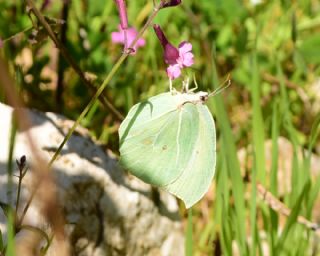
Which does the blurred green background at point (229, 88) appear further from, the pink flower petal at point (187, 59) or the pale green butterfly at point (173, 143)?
the pink flower petal at point (187, 59)

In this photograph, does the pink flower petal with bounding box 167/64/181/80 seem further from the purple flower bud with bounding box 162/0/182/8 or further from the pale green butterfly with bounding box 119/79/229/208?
the purple flower bud with bounding box 162/0/182/8

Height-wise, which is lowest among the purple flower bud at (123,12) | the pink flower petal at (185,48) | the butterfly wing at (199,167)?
the butterfly wing at (199,167)

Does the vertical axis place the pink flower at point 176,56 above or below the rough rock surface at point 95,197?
above

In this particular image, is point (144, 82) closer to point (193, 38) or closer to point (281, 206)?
point (193, 38)

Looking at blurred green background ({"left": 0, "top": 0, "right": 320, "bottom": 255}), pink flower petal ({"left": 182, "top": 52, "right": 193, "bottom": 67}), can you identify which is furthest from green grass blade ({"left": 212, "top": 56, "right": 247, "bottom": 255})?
pink flower petal ({"left": 182, "top": 52, "right": 193, "bottom": 67})

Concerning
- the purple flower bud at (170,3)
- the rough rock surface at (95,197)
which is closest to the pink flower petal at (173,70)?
the purple flower bud at (170,3)

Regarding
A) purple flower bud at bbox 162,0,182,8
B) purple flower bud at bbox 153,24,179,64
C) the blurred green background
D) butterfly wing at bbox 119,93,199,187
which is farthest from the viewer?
the blurred green background

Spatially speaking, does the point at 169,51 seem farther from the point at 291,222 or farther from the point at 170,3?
the point at 291,222
